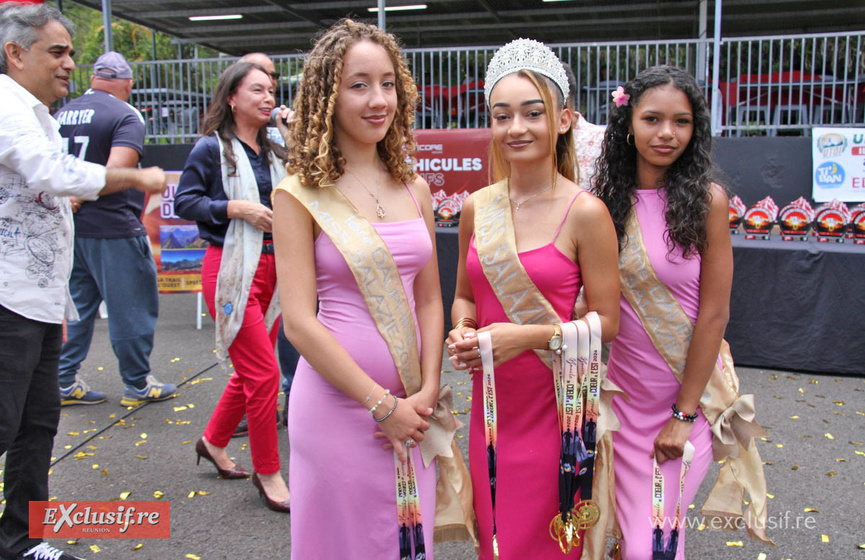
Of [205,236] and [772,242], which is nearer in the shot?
[205,236]

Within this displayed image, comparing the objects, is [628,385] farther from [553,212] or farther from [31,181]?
[31,181]

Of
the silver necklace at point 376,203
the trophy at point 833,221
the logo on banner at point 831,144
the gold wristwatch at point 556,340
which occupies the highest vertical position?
the logo on banner at point 831,144

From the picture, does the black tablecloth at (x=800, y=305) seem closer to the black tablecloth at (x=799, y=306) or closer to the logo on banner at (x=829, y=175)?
the black tablecloth at (x=799, y=306)

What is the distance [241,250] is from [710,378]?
2.13 m

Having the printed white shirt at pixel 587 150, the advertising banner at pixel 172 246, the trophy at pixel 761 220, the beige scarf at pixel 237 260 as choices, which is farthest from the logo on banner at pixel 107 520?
the trophy at pixel 761 220

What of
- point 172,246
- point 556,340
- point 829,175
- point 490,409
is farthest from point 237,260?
point 829,175

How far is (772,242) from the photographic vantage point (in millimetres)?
4918

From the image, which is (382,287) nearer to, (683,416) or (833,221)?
(683,416)

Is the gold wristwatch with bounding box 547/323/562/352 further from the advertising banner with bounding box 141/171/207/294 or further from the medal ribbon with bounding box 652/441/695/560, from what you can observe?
the advertising banner with bounding box 141/171/207/294

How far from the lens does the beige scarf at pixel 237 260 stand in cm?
310

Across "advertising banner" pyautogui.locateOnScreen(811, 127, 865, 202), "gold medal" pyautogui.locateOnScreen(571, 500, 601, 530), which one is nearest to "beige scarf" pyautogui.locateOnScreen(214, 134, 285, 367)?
"gold medal" pyautogui.locateOnScreen(571, 500, 601, 530)

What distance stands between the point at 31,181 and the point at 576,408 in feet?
6.05

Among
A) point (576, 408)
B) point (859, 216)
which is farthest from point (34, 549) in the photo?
point (859, 216)

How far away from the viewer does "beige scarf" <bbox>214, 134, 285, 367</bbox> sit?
122 inches
